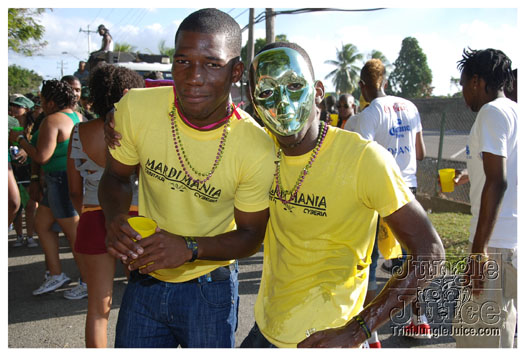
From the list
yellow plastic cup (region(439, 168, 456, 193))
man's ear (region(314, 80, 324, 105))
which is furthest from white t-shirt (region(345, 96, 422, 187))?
man's ear (region(314, 80, 324, 105))

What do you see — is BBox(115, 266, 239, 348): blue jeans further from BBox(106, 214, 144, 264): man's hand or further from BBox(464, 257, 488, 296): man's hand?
BBox(464, 257, 488, 296): man's hand

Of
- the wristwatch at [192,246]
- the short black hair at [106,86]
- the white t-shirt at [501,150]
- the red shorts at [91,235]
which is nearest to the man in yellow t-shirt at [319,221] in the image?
the wristwatch at [192,246]

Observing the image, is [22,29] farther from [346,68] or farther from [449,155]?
[346,68]

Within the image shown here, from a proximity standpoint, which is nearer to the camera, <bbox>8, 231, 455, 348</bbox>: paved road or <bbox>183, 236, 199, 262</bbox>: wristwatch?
<bbox>183, 236, 199, 262</bbox>: wristwatch

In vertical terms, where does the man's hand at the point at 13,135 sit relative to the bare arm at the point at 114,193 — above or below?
above

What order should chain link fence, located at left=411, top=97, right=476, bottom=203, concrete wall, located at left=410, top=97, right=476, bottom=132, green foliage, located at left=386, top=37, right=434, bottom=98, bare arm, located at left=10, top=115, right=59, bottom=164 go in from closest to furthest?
bare arm, located at left=10, top=115, right=59, bottom=164 → chain link fence, located at left=411, top=97, right=476, bottom=203 → concrete wall, located at left=410, top=97, right=476, bottom=132 → green foliage, located at left=386, top=37, right=434, bottom=98

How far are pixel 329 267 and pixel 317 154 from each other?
1.62 ft

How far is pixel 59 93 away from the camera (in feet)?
14.3

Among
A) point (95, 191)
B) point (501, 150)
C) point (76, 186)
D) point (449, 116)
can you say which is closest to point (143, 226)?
point (95, 191)

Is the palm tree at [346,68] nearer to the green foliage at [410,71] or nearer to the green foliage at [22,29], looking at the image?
the green foliage at [410,71]

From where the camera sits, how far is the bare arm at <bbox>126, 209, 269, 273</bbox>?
1818 millimetres

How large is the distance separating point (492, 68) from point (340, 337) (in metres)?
2.22

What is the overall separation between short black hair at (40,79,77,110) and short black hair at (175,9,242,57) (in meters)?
2.78

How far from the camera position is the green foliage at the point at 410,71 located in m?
63.9
